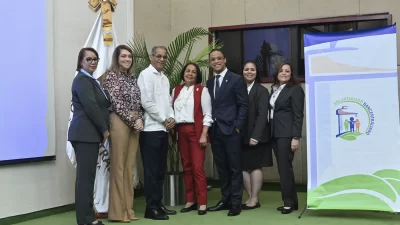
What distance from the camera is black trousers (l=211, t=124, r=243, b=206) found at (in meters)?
4.48

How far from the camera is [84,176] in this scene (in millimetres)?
3758

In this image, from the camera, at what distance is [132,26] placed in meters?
5.93

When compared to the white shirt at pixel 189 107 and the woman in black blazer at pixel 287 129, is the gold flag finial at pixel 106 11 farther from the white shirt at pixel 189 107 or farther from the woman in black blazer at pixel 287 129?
the woman in black blazer at pixel 287 129

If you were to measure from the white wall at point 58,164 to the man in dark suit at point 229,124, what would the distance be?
4.73ft

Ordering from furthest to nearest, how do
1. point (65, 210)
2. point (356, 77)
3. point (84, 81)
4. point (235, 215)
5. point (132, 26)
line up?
point (132, 26) → point (65, 210) → point (235, 215) → point (356, 77) → point (84, 81)

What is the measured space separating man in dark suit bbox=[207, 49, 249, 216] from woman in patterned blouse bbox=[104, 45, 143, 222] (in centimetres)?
75

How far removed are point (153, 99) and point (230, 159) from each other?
2.97 feet

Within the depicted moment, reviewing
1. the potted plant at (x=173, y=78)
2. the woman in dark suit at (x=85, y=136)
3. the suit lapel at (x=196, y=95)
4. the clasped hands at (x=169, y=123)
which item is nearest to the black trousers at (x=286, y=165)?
the suit lapel at (x=196, y=95)

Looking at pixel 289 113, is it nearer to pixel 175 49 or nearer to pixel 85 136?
pixel 175 49

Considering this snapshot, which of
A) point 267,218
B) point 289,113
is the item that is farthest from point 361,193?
point 289,113

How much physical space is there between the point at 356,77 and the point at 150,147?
6.16 feet

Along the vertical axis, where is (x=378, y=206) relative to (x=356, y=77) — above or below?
below

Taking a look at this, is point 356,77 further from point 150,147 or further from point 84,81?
point 84,81

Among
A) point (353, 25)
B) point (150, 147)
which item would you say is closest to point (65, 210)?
point (150, 147)
